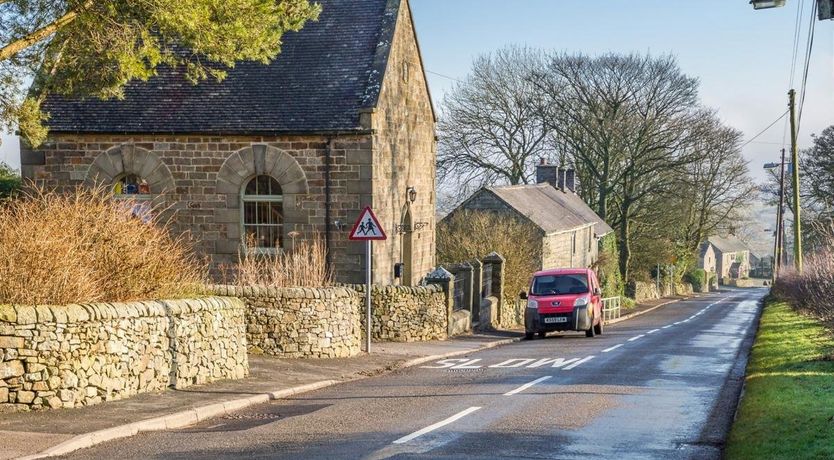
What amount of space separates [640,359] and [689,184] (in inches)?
1502

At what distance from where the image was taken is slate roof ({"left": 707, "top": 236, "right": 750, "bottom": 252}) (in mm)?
135538

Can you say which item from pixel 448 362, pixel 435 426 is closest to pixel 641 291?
pixel 448 362

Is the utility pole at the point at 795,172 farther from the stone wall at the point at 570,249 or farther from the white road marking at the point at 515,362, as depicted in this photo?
the white road marking at the point at 515,362

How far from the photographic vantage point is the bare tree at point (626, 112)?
56.8m

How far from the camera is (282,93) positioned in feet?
89.5

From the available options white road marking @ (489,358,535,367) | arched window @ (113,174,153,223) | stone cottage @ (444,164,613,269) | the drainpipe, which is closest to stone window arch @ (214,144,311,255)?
the drainpipe

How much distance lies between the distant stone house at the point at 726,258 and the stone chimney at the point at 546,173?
6812 cm

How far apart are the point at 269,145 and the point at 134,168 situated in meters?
3.87

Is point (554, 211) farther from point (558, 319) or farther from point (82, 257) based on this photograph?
point (82, 257)

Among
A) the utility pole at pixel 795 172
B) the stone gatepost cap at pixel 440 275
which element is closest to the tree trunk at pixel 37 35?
the stone gatepost cap at pixel 440 275

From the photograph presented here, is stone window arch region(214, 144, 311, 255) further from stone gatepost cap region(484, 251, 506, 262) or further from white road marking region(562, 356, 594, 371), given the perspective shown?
stone gatepost cap region(484, 251, 506, 262)

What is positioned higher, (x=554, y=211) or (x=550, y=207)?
(x=550, y=207)

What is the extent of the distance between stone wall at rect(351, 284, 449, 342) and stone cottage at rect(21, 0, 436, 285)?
4.40 ft

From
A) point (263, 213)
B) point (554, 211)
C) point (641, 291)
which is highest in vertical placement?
point (554, 211)
